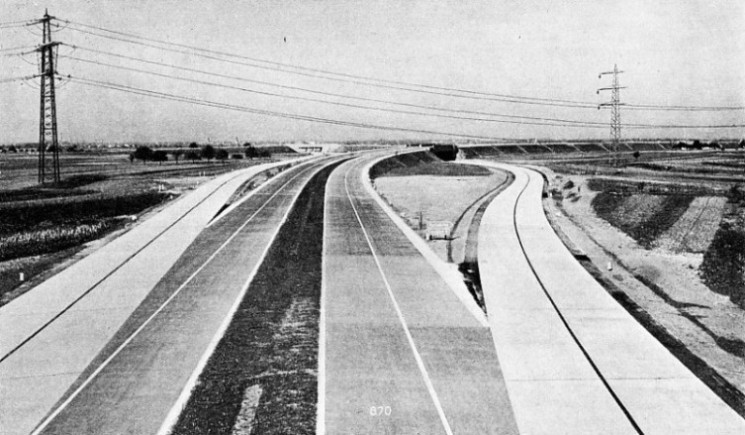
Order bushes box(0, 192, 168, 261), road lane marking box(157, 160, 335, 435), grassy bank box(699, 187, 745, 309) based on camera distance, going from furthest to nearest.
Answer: bushes box(0, 192, 168, 261) → grassy bank box(699, 187, 745, 309) → road lane marking box(157, 160, 335, 435)

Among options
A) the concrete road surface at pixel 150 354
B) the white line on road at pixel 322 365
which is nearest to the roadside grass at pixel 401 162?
the concrete road surface at pixel 150 354

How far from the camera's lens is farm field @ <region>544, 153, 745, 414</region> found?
647 inches

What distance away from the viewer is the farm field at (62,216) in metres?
24.3

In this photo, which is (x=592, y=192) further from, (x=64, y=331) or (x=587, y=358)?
(x=64, y=331)

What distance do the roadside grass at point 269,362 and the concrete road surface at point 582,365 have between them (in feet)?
16.2

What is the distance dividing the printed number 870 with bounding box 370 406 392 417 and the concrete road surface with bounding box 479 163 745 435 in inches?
108

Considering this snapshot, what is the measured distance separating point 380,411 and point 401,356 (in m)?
2.92

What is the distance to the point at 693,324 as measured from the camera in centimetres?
1827

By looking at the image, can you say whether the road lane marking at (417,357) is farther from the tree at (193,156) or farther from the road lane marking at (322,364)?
the tree at (193,156)

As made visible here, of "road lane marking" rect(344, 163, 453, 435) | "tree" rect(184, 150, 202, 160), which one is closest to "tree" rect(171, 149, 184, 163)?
A: "tree" rect(184, 150, 202, 160)

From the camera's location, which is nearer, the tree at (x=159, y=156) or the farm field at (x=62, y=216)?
the farm field at (x=62, y=216)

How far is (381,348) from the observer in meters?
15.3

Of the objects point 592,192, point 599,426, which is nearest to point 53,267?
point 599,426

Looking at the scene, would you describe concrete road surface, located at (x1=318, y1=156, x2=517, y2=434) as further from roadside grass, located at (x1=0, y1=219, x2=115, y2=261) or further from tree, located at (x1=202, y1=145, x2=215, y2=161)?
tree, located at (x1=202, y1=145, x2=215, y2=161)
